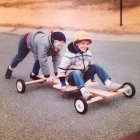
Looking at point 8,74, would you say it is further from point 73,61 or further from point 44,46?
point 73,61

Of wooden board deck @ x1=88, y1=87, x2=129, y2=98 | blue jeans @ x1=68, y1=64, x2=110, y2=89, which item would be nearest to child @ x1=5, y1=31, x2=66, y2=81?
blue jeans @ x1=68, y1=64, x2=110, y2=89

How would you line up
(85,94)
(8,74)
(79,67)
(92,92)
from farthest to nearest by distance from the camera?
(8,74)
(79,67)
(92,92)
(85,94)

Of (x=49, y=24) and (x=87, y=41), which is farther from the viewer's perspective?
(x=49, y=24)


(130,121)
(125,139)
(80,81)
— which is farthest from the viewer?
(80,81)

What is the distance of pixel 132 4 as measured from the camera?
5.33m

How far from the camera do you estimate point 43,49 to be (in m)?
4.03

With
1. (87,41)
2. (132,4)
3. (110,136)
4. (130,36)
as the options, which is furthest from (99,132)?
(130,36)

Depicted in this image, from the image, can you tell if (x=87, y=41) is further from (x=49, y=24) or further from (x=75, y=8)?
(x=49, y=24)

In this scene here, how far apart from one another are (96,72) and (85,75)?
11 cm

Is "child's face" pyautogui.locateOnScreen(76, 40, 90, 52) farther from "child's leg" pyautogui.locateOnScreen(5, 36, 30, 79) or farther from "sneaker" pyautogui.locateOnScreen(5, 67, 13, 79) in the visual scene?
"sneaker" pyautogui.locateOnScreen(5, 67, 13, 79)

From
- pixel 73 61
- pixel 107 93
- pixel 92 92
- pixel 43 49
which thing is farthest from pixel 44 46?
pixel 107 93

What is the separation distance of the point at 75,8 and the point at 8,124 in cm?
252

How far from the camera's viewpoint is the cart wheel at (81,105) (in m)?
3.40

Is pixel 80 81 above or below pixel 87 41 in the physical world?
below
